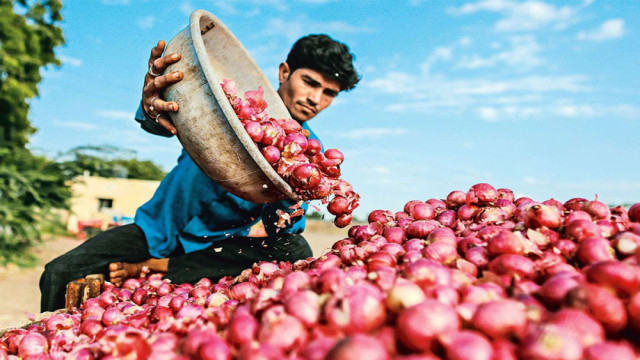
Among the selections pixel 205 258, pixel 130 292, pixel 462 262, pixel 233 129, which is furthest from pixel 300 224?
pixel 462 262

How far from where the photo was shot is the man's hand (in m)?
2.01

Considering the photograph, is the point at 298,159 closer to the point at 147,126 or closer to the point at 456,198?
the point at 456,198

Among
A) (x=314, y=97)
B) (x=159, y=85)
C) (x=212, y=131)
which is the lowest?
(x=212, y=131)

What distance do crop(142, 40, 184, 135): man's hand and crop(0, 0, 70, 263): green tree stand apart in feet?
26.2

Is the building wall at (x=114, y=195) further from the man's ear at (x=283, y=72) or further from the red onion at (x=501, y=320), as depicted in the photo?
the red onion at (x=501, y=320)

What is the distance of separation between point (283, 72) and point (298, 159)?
7.38 feet

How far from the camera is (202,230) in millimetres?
3246

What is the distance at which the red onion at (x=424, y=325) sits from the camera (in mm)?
808

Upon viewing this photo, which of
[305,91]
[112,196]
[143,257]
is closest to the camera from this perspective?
[143,257]

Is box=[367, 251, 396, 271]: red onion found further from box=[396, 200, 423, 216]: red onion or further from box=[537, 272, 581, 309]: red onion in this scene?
box=[396, 200, 423, 216]: red onion

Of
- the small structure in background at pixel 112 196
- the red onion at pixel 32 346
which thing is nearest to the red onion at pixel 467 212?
the red onion at pixel 32 346

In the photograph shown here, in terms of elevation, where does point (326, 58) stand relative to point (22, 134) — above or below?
below

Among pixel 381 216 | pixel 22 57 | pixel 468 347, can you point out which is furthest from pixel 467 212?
pixel 22 57

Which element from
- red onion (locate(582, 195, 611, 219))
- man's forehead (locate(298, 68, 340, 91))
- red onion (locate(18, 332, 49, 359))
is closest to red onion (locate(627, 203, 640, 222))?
red onion (locate(582, 195, 611, 219))
